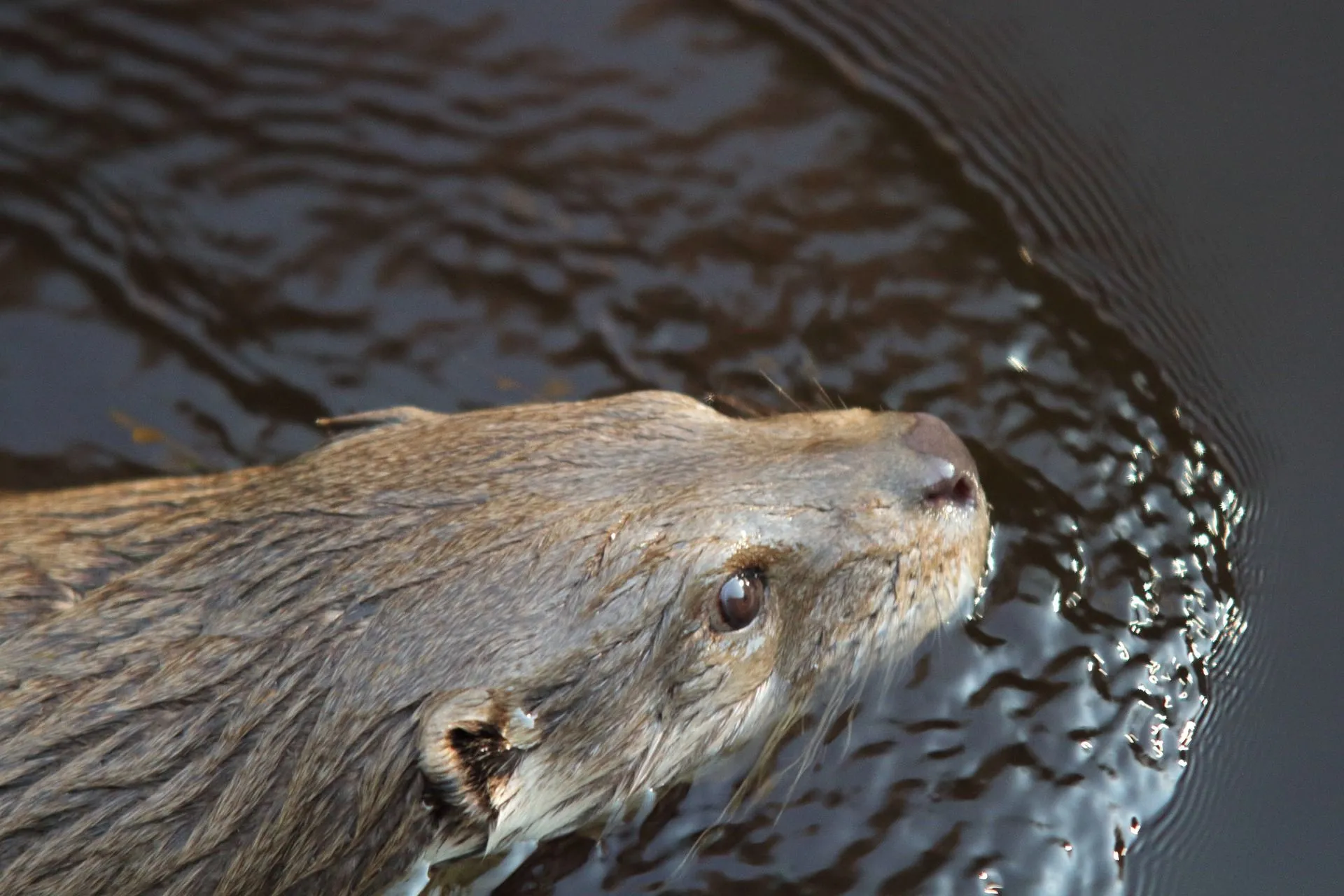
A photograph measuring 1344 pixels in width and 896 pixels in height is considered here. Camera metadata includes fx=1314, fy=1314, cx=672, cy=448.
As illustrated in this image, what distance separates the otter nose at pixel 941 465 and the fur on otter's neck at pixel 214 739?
1143mm

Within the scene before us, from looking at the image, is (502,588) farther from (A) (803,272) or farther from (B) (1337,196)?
(B) (1337,196)

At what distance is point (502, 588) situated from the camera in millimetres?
2514

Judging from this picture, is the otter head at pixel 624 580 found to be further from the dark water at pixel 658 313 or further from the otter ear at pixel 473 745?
the dark water at pixel 658 313

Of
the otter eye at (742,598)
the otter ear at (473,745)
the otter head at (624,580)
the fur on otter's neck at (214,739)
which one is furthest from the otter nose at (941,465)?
the fur on otter's neck at (214,739)

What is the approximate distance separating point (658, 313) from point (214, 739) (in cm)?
179

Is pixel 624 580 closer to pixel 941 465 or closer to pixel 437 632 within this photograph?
pixel 437 632

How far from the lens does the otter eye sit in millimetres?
2688

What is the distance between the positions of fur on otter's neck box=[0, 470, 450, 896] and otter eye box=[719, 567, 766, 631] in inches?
26.5

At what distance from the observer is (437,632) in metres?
2.50

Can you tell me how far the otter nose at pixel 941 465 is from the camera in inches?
113

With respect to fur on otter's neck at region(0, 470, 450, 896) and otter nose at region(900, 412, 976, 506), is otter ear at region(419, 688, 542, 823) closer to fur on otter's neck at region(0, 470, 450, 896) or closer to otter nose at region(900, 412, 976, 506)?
fur on otter's neck at region(0, 470, 450, 896)

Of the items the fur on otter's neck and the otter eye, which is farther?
the otter eye

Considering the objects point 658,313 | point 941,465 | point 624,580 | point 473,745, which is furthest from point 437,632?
point 658,313

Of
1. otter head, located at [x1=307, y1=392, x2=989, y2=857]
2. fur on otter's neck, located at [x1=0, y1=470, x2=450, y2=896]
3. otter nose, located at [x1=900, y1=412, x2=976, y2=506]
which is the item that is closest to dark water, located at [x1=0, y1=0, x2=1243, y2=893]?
otter head, located at [x1=307, y1=392, x2=989, y2=857]
